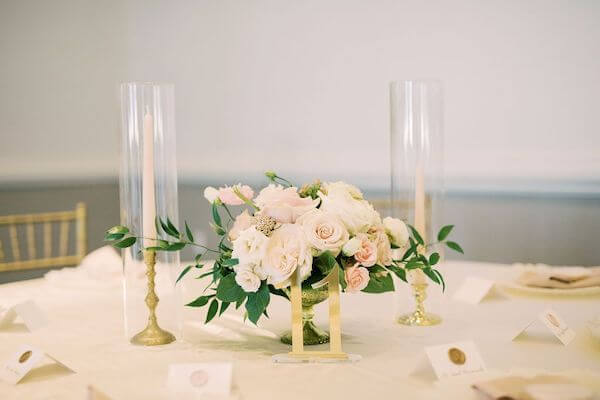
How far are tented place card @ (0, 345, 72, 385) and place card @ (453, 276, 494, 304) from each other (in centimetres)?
94

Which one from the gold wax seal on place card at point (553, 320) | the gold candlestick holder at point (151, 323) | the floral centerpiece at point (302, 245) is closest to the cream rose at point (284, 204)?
the floral centerpiece at point (302, 245)

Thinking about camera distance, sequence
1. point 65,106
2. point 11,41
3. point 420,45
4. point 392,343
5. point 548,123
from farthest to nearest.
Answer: point 65,106
point 11,41
point 420,45
point 548,123
point 392,343

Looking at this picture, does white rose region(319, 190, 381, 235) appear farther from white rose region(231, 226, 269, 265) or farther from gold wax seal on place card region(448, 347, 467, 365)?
gold wax seal on place card region(448, 347, 467, 365)

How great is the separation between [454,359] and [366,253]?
8.7 inches

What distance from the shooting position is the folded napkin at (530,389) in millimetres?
977

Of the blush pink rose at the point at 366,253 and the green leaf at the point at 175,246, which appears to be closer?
the blush pink rose at the point at 366,253

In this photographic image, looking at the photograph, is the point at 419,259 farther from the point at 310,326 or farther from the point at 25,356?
the point at 25,356

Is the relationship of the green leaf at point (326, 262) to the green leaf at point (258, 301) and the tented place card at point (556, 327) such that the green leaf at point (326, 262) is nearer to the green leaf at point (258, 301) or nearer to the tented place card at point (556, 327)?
the green leaf at point (258, 301)

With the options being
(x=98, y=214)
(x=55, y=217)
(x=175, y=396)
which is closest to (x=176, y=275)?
(x=175, y=396)

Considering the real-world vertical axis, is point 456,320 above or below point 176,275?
below

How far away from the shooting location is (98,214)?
4.57 meters

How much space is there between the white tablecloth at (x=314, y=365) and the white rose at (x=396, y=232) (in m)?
0.19

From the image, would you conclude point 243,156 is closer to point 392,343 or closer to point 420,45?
point 420,45

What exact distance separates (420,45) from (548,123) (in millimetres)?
748
